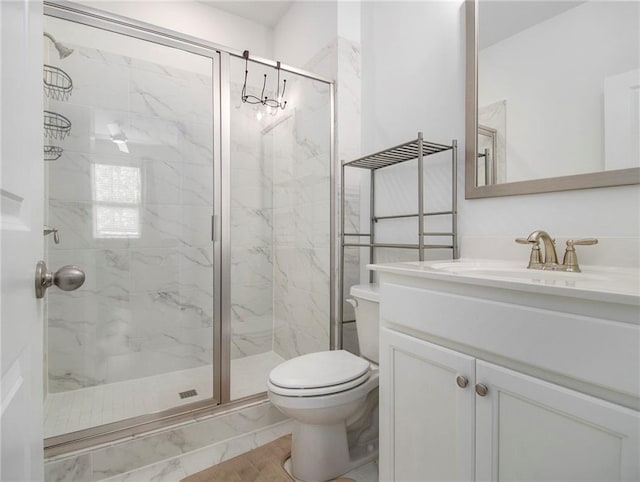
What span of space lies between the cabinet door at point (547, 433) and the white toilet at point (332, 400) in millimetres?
575

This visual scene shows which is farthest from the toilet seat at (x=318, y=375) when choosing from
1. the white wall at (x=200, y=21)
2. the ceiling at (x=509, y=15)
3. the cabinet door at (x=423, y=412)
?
the white wall at (x=200, y=21)

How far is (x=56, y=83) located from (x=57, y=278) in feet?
5.97

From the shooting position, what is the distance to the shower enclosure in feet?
5.90

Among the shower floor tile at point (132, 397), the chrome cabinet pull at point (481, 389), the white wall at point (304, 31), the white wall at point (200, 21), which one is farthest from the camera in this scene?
the white wall at point (200, 21)

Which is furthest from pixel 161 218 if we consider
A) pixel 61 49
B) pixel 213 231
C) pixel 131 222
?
pixel 61 49

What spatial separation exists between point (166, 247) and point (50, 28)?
1220 millimetres

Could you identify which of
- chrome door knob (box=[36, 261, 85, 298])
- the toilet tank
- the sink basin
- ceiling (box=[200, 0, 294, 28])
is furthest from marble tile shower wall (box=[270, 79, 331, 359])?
chrome door knob (box=[36, 261, 85, 298])

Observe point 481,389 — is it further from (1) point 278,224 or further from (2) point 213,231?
(1) point 278,224

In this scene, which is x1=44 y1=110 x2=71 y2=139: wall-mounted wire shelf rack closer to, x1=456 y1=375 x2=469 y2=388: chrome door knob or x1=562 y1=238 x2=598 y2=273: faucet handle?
x1=456 y1=375 x2=469 y2=388: chrome door knob

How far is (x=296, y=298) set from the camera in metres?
2.38

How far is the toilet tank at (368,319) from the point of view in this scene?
1503 millimetres

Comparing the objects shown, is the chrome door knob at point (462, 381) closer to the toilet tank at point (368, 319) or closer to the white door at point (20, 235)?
the toilet tank at point (368, 319)

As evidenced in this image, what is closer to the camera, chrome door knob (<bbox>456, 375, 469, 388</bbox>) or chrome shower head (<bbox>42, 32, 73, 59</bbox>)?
chrome door knob (<bbox>456, 375, 469, 388</bbox>)

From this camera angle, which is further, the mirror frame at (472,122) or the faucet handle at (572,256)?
the mirror frame at (472,122)
